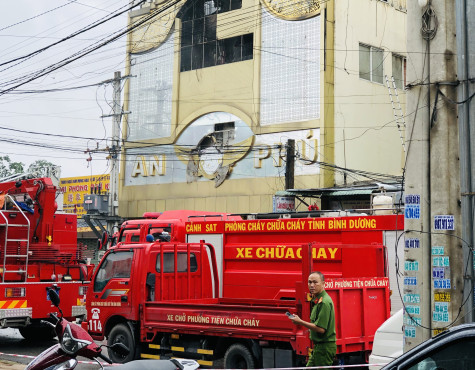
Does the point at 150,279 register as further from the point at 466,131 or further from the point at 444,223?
the point at 466,131

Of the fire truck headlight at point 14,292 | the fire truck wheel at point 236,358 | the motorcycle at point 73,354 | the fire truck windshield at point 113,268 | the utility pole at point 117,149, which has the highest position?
the utility pole at point 117,149

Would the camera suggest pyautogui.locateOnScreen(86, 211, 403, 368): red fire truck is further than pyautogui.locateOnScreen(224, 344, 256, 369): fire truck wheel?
No

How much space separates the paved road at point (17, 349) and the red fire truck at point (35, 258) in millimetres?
313

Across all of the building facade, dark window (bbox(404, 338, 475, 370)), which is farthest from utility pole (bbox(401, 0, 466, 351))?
the building facade

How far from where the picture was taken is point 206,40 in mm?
33469

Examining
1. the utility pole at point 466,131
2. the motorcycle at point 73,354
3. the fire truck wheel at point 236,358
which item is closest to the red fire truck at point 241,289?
the fire truck wheel at point 236,358

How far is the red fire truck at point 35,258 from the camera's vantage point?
44.6 feet

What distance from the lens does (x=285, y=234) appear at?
13703 millimetres

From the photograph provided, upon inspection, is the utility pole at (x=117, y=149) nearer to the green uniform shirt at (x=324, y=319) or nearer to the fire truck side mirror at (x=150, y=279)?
the fire truck side mirror at (x=150, y=279)

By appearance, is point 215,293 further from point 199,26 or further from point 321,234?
point 199,26

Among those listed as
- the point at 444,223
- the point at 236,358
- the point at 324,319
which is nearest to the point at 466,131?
the point at 444,223

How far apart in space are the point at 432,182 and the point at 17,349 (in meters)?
10.4

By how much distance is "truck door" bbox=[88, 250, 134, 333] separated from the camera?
461 inches

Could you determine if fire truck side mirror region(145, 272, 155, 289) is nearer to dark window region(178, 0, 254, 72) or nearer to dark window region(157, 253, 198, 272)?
dark window region(157, 253, 198, 272)
